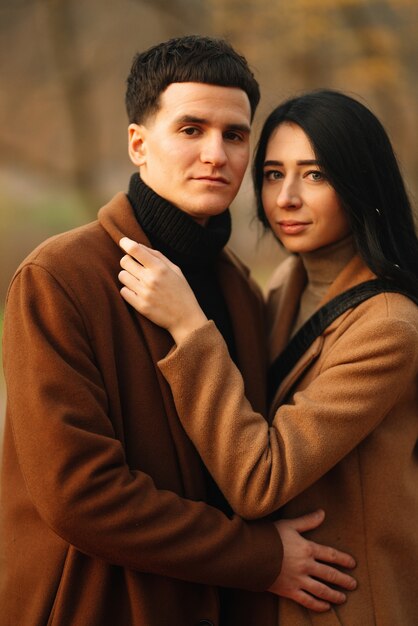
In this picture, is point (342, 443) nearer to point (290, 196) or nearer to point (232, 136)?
point (290, 196)

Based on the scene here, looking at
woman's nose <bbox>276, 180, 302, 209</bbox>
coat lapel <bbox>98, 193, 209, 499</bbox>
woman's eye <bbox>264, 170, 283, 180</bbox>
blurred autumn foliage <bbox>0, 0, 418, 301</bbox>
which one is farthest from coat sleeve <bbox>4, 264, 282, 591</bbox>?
blurred autumn foliage <bbox>0, 0, 418, 301</bbox>

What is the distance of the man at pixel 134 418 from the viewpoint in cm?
202

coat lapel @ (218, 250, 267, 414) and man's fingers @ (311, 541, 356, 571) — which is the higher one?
coat lapel @ (218, 250, 267, 414)

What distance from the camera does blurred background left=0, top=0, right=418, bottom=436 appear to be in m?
6.68

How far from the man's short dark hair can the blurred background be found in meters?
4.27

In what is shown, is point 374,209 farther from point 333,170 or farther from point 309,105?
point 309,105

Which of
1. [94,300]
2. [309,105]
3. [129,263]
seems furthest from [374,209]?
[94,300]

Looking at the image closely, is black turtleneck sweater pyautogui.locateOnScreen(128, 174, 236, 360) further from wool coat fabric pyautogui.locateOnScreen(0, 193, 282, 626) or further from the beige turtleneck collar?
the beige turtleneck collar

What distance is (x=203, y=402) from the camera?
2.18m

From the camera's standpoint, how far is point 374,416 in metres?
2.30

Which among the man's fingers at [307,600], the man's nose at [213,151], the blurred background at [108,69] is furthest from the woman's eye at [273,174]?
the blurred background at [108,69]

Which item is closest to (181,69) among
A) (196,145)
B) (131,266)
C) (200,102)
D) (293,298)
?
(200,102)

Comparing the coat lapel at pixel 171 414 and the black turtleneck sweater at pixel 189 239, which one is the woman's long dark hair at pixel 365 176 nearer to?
the black turtleneck sweater at pixel 189 239

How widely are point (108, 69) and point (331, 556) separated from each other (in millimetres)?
5722
